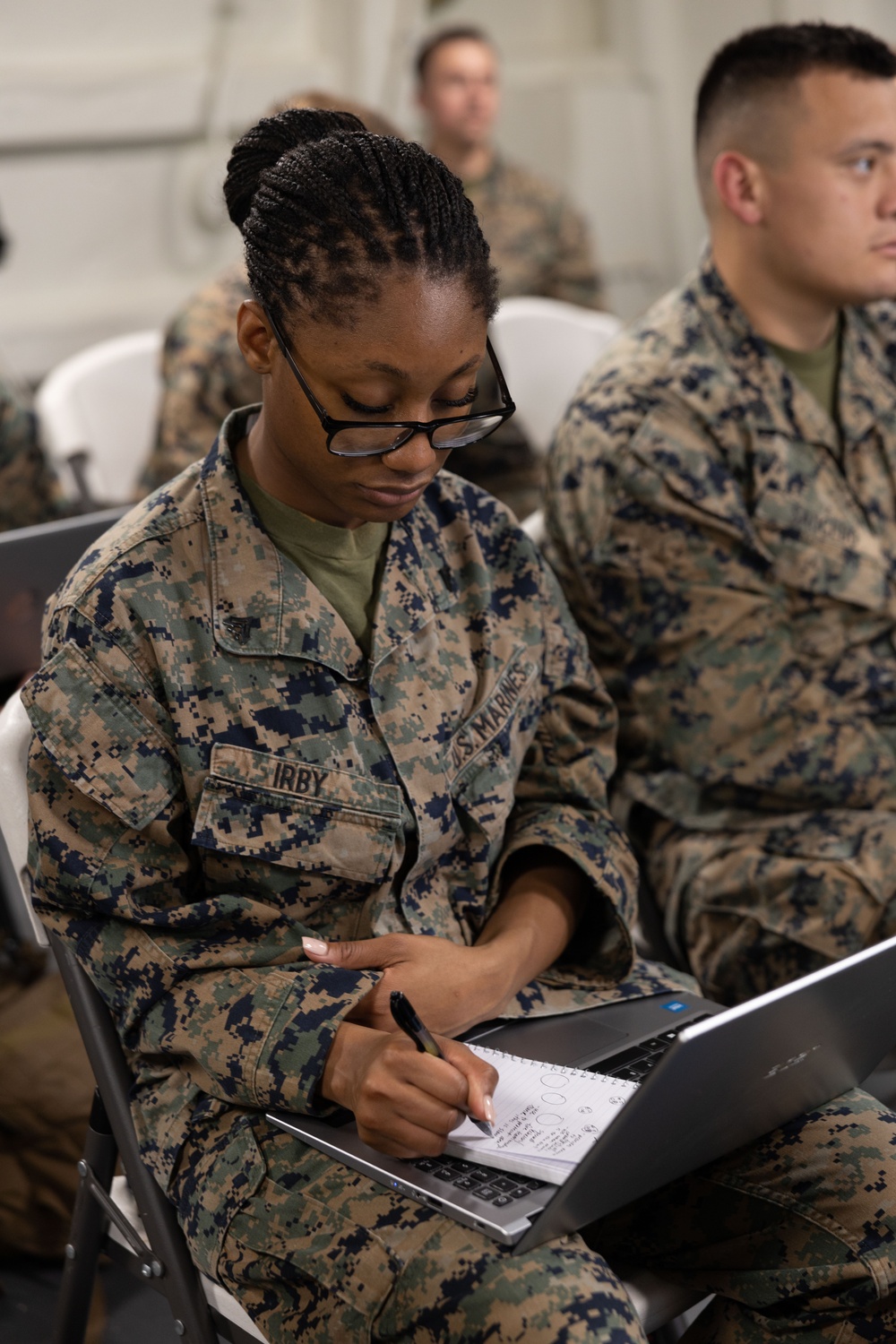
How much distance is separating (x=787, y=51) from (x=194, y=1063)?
1.55 meters

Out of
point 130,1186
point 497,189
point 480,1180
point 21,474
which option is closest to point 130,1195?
point 130,1186

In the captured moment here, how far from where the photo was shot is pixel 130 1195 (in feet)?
4.66

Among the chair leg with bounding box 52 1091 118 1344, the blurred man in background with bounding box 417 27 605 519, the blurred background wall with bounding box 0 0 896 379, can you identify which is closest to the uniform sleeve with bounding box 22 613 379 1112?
the chair leg with bounding box 52 1091 118 1344

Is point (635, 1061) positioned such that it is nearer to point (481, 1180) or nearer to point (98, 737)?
point (481, 1180)

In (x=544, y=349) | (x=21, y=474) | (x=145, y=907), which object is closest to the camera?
(x=145, y=907)

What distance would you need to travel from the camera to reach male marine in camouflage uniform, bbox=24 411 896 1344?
117 cm

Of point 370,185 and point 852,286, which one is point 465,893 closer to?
point 370,185

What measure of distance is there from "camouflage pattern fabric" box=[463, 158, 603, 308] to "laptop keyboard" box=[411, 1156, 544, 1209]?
3868mm

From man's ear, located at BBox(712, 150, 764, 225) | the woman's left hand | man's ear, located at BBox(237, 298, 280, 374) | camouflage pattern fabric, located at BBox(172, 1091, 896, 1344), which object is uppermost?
man's ear, located at BBox(712, 150, 764, 225)

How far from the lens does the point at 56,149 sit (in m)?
4.31

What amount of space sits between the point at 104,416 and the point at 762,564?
177cm

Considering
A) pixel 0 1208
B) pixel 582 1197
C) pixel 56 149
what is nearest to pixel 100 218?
pixel 56 149

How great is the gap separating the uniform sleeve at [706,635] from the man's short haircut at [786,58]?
20.5 inches

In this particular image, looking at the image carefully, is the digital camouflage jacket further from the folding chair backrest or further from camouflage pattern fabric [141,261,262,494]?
camouflage pattern fabric [141,261,262,494]
